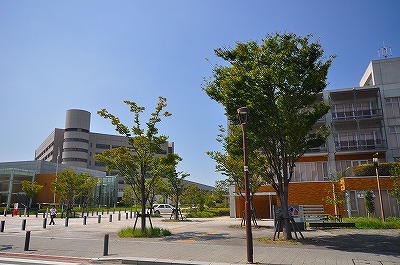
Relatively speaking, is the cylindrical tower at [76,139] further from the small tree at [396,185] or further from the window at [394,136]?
the small tree at [396,185]

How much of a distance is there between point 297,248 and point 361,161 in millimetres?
27418

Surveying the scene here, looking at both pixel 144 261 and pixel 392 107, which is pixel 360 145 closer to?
pixel 392 107

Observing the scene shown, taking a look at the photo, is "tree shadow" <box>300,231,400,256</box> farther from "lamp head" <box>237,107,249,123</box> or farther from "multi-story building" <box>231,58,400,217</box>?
"multi-story building" <box>231,58,400,217</box>

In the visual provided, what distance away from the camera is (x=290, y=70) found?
1554 centimetres

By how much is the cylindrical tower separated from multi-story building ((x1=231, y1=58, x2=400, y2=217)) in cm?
7419

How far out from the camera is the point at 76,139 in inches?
3915

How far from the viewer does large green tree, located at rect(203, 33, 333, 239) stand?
51.4 feet

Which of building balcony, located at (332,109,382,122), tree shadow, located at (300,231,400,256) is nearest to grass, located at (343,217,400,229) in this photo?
tree shadow, located at (300,231,400,256)

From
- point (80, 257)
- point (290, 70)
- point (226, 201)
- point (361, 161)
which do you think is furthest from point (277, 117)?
point (226, 201)

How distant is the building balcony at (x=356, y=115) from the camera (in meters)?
36.8

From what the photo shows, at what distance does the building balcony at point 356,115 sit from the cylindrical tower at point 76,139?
82474 mm

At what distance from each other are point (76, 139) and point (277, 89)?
308 feet

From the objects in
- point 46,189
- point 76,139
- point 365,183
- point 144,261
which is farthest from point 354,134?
point 76,139

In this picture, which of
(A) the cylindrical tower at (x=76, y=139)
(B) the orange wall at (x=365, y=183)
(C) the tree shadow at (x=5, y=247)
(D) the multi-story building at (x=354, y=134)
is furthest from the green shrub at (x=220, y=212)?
(A) the cylindrical tower at (x=76, y=139)
